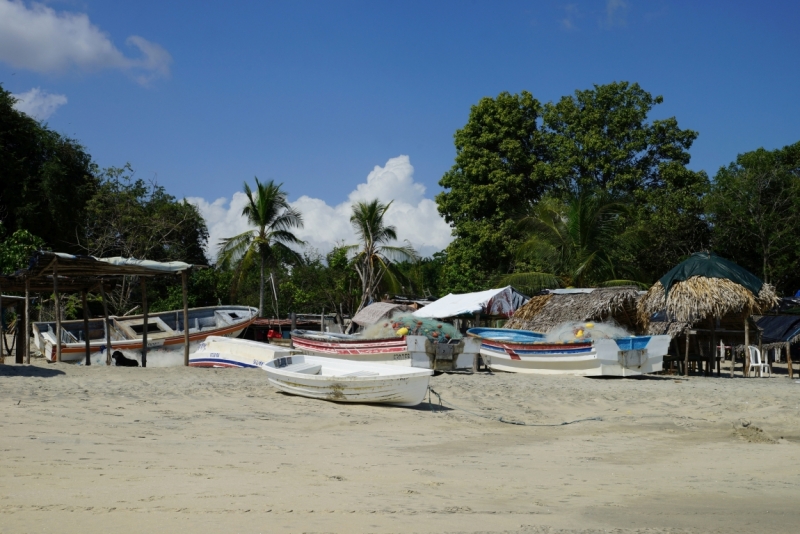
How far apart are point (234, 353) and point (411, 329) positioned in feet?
16.4

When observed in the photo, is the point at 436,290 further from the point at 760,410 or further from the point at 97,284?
the point at 760,410

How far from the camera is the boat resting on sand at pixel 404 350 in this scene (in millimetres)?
18547

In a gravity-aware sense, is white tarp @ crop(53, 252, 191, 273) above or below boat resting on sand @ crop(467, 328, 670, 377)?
above

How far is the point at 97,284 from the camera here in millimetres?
19578

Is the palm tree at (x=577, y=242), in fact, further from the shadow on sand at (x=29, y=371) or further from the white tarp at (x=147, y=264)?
the shadow on sand at (x=29, y=371)

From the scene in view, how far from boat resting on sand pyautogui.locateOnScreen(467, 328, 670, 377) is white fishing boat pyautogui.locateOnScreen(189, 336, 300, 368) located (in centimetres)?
586

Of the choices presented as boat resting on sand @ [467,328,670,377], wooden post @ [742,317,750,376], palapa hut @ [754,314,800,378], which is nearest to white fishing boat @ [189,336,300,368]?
boat resting on sand @ [467,328,670,377]

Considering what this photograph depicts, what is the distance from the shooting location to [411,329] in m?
19.8

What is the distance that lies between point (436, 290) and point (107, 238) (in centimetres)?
2213

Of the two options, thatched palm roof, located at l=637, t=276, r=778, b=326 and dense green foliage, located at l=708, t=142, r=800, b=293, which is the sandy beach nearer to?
thatched palm roof, located at l=637, t=276, r=778, b=326

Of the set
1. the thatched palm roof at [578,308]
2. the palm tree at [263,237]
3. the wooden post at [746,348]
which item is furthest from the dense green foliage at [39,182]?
the wooden post at [746,348]

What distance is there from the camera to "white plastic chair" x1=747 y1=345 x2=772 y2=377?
20.2 metres

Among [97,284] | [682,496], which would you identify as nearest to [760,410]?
[682,496]

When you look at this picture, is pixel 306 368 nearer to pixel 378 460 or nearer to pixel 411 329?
pixel 411 329
